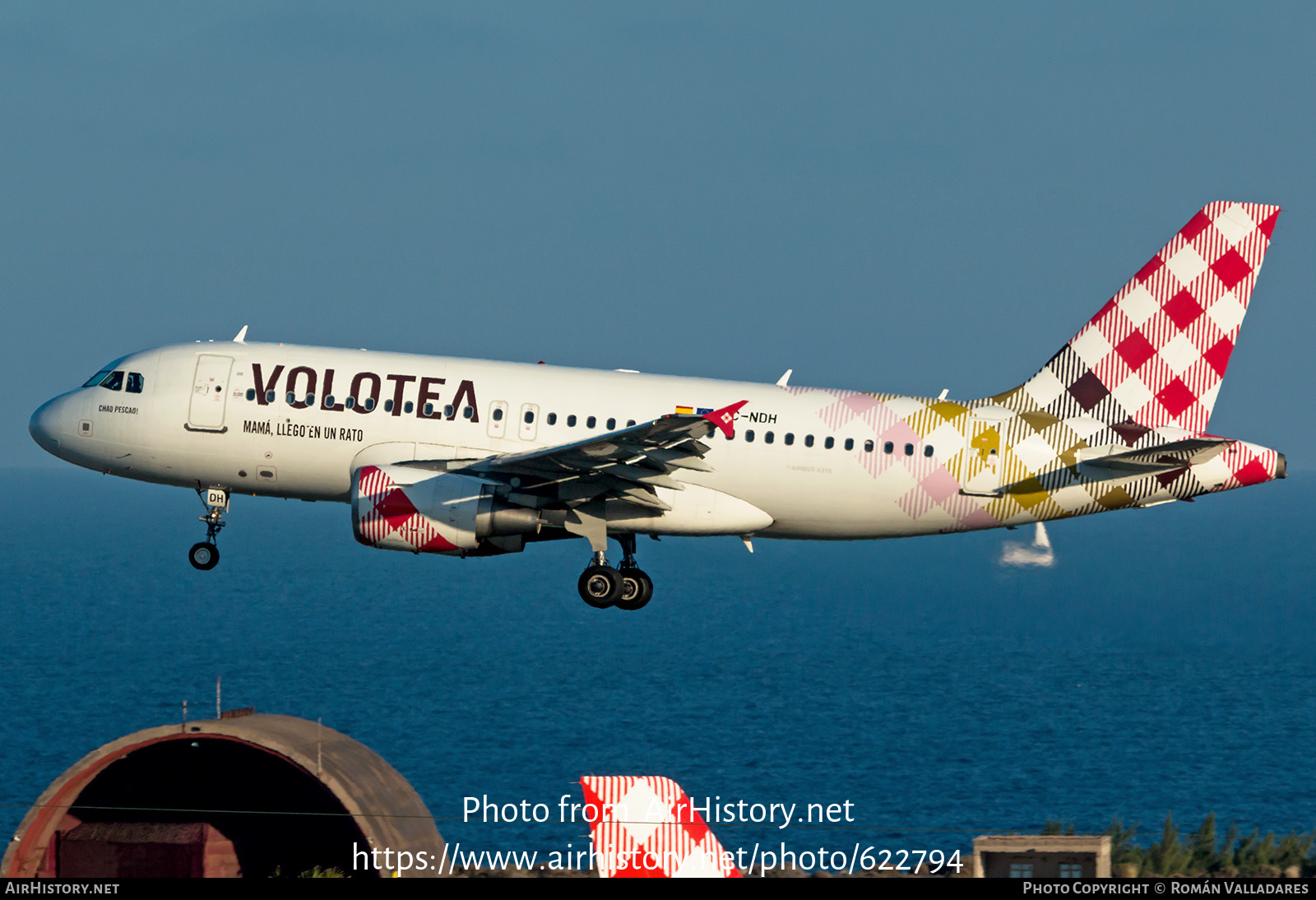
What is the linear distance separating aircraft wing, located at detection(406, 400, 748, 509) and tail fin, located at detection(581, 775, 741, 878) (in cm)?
677

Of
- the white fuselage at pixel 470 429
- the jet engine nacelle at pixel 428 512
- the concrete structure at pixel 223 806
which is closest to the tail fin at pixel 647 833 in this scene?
the jet engine nacelle at pixel 428 512

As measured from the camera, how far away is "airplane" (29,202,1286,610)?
36.1 meters

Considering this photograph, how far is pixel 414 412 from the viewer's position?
122 feet

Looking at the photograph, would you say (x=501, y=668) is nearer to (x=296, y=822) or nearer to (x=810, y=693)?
(x=810, y=693)

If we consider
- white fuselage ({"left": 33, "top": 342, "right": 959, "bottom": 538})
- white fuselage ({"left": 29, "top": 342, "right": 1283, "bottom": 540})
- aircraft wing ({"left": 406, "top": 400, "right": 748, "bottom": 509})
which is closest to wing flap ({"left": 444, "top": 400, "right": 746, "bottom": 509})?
aircraft wing ({"left": 406, "top": 400, "right": 748, "bottom": 509})

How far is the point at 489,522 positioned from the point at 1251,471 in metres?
18.2

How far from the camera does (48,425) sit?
1560 inches

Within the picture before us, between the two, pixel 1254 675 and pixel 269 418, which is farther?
pixel 1254 675

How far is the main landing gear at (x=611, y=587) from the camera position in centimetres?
3706

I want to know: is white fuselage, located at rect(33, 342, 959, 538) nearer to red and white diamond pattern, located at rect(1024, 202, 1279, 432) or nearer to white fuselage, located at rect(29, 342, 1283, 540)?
white fuselage, located at rect(29, 342, 1283, 540)

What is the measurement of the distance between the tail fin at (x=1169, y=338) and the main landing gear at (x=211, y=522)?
65.3 ft

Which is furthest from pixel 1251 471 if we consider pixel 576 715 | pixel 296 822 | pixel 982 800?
pixel 576 715

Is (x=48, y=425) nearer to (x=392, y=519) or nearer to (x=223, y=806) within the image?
(x=392, y=519)

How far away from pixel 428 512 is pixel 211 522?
6683 mm
